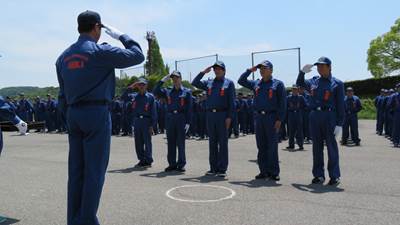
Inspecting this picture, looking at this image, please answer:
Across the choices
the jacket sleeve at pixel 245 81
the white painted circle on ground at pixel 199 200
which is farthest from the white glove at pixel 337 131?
the white painted circle on ground at pixel 199 200

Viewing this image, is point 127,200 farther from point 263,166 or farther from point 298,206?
point 263,166

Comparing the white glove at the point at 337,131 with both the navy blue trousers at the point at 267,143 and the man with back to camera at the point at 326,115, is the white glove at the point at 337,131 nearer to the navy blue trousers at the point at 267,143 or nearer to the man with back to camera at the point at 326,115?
the man with back to camera at the point at 326,115

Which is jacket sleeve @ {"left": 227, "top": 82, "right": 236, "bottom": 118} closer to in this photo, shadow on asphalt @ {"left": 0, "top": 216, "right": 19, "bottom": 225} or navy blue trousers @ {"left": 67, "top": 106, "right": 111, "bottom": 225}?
shadow on asphalt @ {"left": 0, "top": 216, "right": 19, "bottom": 225}

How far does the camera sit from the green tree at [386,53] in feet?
180

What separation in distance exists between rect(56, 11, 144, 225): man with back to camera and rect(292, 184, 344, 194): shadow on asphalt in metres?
4.15

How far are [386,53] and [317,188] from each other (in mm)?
52596

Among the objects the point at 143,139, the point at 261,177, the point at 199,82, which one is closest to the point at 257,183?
the point at 261,177

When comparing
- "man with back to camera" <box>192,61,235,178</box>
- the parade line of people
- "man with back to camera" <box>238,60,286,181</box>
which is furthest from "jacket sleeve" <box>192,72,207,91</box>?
"man with back to camera" <box>238,60,286,181</box>

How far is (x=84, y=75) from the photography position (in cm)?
422

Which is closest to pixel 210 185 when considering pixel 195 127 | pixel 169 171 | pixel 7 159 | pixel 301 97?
pixel 169 171

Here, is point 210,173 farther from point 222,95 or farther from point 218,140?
point 222,95

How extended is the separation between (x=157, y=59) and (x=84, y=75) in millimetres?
61753

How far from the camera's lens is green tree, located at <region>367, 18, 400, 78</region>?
180 feet

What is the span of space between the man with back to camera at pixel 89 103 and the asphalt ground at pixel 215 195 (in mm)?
1294
